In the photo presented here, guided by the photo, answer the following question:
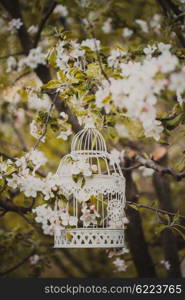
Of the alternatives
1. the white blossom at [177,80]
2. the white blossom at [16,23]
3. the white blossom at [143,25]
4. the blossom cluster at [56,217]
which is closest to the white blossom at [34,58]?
the white blossom at [16,23]

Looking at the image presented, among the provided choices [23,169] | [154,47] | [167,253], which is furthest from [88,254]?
[154,47]

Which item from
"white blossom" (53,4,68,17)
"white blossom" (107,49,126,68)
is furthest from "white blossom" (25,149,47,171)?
"white blossom" (53,4,68,17)

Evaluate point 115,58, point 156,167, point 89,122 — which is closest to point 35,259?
point 156,167

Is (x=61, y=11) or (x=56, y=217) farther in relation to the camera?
(x=61, y=11)

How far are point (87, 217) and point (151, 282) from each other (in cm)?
138

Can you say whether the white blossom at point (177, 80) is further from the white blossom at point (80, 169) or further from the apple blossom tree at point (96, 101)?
the white blossom at point (80, 169)

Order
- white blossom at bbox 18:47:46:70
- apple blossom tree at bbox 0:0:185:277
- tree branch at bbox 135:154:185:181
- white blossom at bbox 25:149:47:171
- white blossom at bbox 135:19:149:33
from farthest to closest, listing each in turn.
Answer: white blossom at bbox 135:19:149:33 < white blossom at bbox 18:47:46:70 < tree branch at bbox 135:154:185:181 < white blossom at bbox 25:149:47:171 < apple blossom tree at bbox 0:0:185:277

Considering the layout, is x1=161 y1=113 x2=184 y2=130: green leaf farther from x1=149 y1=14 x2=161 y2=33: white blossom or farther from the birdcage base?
x1=149 y1=14 x2=161 y2=33: white blossom

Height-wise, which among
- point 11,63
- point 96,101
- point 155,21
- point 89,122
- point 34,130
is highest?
point 155,21

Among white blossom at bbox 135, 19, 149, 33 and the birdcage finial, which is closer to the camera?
the birdcage finial

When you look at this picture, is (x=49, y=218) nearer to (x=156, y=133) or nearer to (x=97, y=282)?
(x=156, y=133)

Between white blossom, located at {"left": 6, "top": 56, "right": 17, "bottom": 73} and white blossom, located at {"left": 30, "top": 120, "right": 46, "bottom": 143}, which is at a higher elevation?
white blossom, located at {"left": 6, "top": 56, "right": 17, "bottom": 73}

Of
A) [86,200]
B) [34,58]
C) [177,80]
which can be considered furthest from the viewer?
[34,58]

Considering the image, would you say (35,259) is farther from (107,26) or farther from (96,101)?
(96,101)
